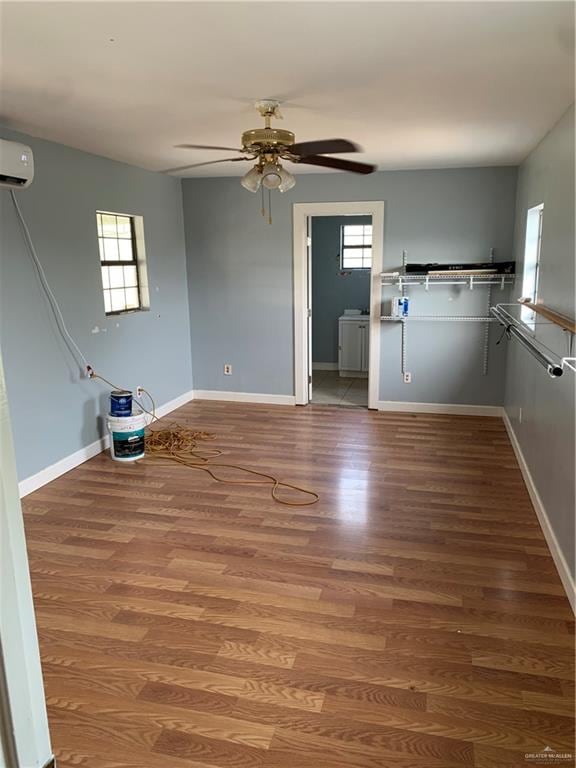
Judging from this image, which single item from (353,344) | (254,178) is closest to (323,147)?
(254,178)

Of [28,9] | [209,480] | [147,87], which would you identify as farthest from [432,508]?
[28,9]

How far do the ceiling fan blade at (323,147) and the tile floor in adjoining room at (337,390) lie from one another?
357 centimetres

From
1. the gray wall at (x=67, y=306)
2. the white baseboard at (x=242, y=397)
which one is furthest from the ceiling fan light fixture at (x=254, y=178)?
the white baseboard at (x=242, y=397)

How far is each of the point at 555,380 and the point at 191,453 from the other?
2872mm

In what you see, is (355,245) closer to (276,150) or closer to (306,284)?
(306,284)

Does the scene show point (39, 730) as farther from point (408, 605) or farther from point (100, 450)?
point (100, 450)

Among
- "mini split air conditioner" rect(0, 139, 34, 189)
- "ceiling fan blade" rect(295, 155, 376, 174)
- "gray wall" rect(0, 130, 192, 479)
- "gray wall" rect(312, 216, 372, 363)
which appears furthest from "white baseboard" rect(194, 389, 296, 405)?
"mini split air conditioner" rect(0, 139, 34, 189)

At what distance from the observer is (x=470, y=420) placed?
5.55 metres

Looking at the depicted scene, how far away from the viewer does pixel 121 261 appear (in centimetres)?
514

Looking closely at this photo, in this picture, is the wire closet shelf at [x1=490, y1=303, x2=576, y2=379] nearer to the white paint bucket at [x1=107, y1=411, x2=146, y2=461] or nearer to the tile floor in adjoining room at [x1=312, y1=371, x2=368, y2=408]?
the tile floor in adjoining room at [x1=312, y1=371, x2=368, y2=408]

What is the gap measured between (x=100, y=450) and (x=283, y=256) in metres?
2.73

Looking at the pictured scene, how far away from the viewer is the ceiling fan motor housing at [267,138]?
9.48 feet

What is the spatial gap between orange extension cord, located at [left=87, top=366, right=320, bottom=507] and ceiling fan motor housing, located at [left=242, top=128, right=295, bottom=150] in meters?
2.20

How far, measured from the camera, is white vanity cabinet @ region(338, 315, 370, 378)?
7.55 metres
